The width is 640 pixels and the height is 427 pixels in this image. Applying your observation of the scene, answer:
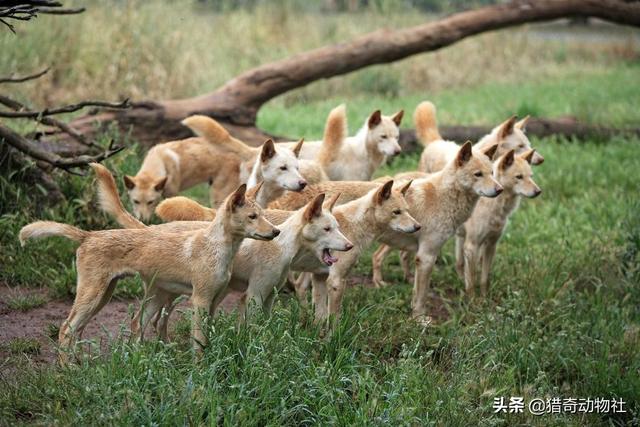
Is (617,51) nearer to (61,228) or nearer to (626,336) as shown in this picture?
(626,336)

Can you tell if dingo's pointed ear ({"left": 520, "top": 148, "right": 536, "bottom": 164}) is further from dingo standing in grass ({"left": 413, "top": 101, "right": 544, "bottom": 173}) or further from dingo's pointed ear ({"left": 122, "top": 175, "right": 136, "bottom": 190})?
dingo's pointed ear ({"left": 122, "top": 175, "right": 136, "bottom": 190})

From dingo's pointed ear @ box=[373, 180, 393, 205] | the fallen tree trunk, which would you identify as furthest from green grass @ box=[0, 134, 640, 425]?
the fallen tree trunk

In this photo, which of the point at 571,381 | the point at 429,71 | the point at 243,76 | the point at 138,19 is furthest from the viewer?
the point at 429,71

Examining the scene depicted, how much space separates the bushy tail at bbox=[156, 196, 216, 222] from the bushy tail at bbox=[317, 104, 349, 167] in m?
2.06

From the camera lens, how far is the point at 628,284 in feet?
26.9

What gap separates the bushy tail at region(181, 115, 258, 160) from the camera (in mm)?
7845

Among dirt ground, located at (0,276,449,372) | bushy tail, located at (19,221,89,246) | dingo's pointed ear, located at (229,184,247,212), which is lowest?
dirt ground, located at (0,276,449,372)

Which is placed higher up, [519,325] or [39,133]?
[39,133]

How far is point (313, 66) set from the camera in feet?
37.6

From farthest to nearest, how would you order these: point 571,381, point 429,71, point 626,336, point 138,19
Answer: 1. point 429,71
2. point 138,19
3. point 626,336
4. point 571,381

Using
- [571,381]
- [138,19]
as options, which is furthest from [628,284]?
[138,19]

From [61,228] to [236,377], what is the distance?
141cm

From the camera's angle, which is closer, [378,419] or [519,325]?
[378,419]

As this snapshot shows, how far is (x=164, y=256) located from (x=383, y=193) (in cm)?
175
